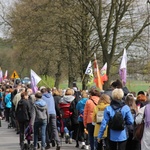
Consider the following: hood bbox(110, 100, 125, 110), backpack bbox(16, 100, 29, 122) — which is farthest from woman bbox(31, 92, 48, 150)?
hood bbox(110, 100, 125, 110)

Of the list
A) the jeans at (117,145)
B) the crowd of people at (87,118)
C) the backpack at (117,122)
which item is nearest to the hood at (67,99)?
the crowd of people at (87,118)

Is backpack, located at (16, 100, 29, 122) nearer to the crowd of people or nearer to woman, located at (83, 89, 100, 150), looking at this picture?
the crowd of people

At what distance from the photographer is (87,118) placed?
12.6 meters

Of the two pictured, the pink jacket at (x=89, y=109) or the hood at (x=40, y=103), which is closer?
the pink jacket at (x=89, y=109)

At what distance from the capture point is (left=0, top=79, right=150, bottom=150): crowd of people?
9.27 metres

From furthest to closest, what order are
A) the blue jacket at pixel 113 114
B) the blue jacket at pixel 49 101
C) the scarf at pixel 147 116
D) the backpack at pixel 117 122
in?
the blue jacket at pixel 49 101, the blue jacket at pixel 113 114, the backpack at pixel 117 122, the scarf at pixel 147 116

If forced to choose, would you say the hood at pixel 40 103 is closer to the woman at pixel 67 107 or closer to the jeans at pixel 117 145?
the woman at pixel 67 107

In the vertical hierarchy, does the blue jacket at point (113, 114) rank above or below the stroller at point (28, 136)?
above

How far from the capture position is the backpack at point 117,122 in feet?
30.0

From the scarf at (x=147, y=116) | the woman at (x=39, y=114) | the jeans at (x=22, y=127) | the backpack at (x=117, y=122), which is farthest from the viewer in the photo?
the jeans at (x=22, y=127)

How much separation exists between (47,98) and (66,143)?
9.03 ft

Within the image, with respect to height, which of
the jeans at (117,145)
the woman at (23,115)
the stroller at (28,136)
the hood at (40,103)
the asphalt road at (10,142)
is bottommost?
the asphalt road at (10,142)

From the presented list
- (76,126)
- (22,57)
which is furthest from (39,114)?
(22,57)

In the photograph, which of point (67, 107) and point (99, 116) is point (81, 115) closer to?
point (67, 107)
